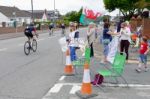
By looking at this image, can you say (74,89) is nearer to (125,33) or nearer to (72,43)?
(72,43)

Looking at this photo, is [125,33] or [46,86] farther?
[125,33]

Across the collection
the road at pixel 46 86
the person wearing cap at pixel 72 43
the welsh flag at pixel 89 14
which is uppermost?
the welsh flag at pixel 89 14

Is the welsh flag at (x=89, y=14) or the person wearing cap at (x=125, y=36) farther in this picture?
the person wearing cap at (x=125, y=36)

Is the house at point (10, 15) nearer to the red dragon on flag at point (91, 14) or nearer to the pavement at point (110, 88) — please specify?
the red dragon on flag at point (91, 14)

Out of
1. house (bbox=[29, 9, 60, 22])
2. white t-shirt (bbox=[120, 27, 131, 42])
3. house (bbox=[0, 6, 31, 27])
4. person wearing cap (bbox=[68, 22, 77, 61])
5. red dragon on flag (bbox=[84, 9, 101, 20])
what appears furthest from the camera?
house (bbox=[0, 6, 31, 27])

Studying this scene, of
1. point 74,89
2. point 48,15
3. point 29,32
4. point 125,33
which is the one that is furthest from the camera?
point 48,15

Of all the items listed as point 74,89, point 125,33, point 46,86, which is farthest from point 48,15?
point 74,89

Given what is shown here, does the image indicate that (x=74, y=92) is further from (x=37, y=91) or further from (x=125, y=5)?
(x=125, y=5)

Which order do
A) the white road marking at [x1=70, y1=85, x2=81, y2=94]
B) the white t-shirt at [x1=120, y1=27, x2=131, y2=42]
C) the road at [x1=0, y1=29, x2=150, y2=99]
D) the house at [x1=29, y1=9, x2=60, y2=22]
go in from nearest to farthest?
the road at [x1=0, y1=29, x2=150, y2=99], the white road marking at [x1=70, y1=85, x2=81, y2=94], the white t-shirt at [x1=120, y1=27, x2=131, y2=42], the house at [x1=29, y1=9, x2=60, y2=22]

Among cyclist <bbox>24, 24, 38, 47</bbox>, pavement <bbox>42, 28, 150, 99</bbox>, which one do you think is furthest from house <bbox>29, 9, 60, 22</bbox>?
pavement <bbox>42, 28, 150, 99</bbox>

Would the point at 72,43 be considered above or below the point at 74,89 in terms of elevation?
above

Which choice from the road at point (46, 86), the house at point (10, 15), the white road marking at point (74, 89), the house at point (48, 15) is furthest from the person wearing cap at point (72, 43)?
the house at point (10, 15)

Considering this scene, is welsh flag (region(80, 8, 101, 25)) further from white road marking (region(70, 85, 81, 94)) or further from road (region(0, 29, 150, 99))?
white road marking (region(70, 85, 81, 94))

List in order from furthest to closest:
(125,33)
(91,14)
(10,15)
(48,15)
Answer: (48,15) → (10,15) → (125,33) → (91,14)
